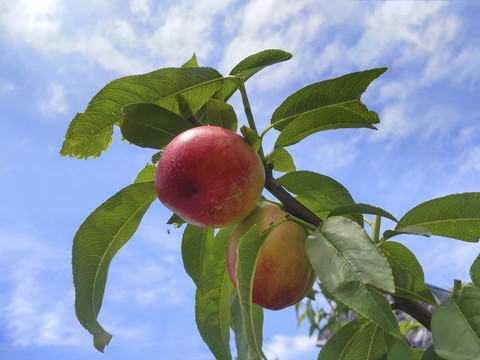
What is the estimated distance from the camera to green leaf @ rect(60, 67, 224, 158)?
96cm

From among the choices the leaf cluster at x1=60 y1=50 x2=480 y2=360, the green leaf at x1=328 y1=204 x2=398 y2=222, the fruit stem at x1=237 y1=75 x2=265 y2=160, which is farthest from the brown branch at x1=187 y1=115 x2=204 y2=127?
the green leaf at x1=328 y1=204 x2=398 y2=222

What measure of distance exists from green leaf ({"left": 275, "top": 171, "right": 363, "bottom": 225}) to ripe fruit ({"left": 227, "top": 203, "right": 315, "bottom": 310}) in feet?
0.22

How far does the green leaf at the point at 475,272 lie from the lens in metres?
0.99

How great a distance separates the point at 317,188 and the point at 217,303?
34cm

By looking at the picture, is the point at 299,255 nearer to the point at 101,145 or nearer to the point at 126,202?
the point at 126,202

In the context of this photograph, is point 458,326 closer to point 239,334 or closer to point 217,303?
point 239,334

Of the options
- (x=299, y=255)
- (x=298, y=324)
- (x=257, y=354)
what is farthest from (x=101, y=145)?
(x=298, y=324)

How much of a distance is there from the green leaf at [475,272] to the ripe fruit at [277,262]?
1.12ft

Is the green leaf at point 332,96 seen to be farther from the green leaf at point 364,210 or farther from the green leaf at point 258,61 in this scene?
the green leaf at point 364,210

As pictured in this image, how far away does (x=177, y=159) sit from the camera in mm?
882

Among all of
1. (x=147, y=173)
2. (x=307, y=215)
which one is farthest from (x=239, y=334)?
(x=147, y=173)

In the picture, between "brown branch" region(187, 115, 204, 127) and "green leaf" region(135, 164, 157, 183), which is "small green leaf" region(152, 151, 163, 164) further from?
"brown branch" region(187, 115, 204, 127)

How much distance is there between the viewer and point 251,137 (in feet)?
3.09

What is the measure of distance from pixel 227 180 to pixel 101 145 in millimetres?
350
